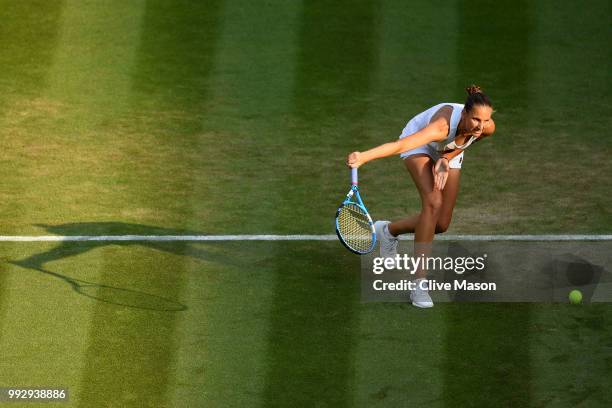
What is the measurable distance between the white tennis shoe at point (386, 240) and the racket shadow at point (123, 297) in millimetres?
1892

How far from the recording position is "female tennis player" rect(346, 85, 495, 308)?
9773mm

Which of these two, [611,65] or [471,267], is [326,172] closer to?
[471,267]

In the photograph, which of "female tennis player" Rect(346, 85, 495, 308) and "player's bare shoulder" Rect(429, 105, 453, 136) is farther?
"player's bare shoulder" Rect(429, 105, 453, 136)

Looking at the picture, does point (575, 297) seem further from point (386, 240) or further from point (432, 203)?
point (386, 240)

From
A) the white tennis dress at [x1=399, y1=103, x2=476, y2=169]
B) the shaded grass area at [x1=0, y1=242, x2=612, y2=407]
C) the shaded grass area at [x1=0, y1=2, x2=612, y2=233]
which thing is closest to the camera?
the shaded grass area at [x1=0, y1=242, x2=612, y2=407]

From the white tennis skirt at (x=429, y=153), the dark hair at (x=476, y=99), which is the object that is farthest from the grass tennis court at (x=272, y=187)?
the dark hair at (x=476, y=99)

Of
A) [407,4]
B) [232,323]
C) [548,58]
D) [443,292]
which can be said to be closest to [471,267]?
[443,292]

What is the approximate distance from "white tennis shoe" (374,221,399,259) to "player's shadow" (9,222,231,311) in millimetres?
1392

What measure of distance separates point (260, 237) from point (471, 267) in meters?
2.00

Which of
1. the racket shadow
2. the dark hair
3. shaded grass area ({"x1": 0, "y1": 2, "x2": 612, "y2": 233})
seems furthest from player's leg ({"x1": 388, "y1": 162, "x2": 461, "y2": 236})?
the racket shadow

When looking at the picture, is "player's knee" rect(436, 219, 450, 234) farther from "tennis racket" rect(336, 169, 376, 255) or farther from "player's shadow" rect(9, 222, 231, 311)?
"player's shadow" rect(9, 222, 231, 311)

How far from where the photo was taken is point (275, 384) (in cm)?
902

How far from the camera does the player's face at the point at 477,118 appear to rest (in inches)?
381

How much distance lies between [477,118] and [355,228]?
4.36 ft
